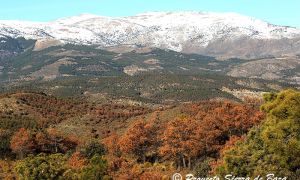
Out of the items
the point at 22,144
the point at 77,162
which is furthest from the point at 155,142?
the point at 22,144

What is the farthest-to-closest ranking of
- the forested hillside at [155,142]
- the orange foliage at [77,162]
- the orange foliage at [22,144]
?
the orange foliage at [22,144], the orange foliage at [77,162], the forested hillside at [155,142]

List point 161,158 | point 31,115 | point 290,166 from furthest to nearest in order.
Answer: point 31,115 < point 161,158 < point 290,166

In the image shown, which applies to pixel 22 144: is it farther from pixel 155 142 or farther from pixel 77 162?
pixel 155 142

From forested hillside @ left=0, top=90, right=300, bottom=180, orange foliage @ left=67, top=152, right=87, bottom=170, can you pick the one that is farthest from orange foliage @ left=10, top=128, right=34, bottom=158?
orange foliage @ left=67, top=152, right=87, bottom=170

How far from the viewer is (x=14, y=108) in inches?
7377

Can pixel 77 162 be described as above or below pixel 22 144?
above

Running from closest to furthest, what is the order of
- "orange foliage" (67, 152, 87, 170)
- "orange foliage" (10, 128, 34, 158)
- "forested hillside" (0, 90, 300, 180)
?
"forested hillside" (0, 90, 300, 180), "orange foliage" (67, 152, 87, 170), "orange foliage" (10, 128, 34, 158)

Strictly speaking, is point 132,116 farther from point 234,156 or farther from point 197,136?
point 234,156

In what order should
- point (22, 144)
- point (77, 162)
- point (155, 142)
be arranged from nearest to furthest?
point (77, 162) → point (22, 144) → point (155, 142)

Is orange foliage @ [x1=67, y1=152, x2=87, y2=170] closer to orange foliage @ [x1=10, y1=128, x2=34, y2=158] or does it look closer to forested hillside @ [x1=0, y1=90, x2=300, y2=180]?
forested hillside @ [x1=0, y1=90, x2=300, y2=180]

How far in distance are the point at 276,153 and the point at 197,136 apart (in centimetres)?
5232

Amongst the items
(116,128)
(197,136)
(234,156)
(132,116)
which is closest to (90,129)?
(116,128)

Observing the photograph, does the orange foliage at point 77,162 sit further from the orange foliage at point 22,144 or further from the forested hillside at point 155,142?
the orange foliage at point 22,144

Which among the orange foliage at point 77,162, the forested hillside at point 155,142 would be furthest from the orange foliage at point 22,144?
the orange foliage at point 77,162
